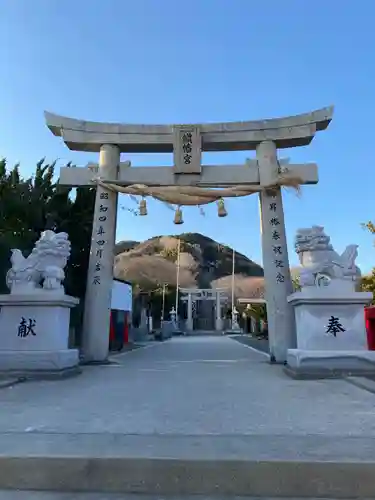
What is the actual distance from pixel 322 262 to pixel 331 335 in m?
1.39

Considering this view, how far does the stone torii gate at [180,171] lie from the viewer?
10.3 metres

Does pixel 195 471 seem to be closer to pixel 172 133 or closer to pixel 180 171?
pixel 180 171

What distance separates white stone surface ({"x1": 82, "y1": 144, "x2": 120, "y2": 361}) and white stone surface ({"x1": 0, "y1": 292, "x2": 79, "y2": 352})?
2.16m

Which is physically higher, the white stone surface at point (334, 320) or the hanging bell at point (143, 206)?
the hanging bell at point (143, 206)

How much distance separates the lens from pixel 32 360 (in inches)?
301

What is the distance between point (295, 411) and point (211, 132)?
8013mm

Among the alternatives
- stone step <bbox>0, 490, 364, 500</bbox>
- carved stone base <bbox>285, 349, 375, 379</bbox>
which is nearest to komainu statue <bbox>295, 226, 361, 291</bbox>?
carved stone base <bbox>285, 349, 375, 379</bbox>

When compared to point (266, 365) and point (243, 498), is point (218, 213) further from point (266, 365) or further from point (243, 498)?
point (243, 498)

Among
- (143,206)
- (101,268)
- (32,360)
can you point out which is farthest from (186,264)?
(32,360)

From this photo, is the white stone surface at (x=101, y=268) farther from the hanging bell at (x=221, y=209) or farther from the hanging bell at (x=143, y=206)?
the hanging bell at (x=221, y=209)

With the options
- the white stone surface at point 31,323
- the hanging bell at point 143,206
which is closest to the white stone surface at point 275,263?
the hanging bell at point 143,206

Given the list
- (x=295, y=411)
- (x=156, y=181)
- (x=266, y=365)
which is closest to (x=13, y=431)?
(x=295, y=411)

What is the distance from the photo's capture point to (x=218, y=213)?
36.6ft

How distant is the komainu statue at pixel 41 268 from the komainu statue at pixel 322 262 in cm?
478
